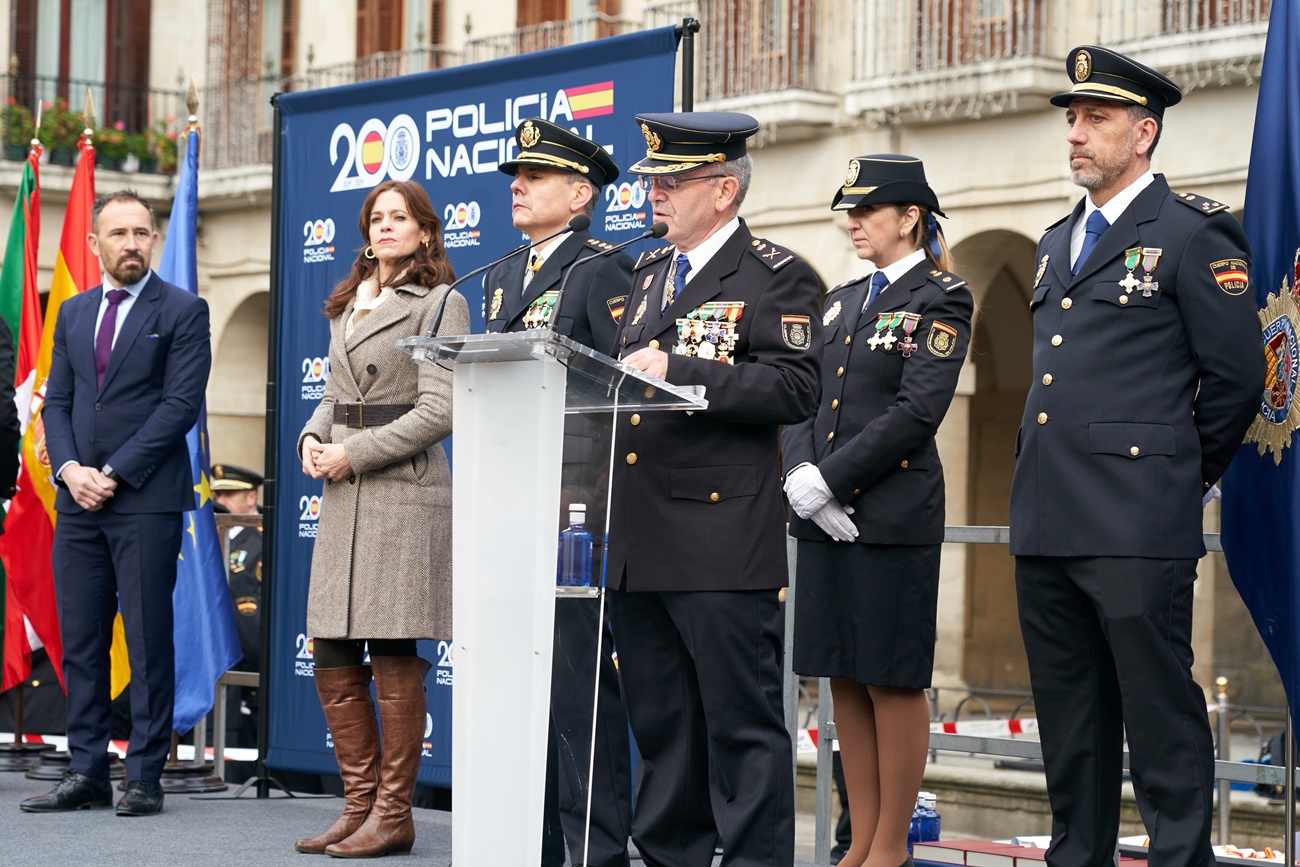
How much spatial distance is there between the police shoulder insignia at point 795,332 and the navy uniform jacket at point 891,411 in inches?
22.0

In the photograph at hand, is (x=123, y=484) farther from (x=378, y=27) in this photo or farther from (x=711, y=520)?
(x=378, y=27)

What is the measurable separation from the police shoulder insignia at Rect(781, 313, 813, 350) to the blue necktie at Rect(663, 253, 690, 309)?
Result: 266 mm

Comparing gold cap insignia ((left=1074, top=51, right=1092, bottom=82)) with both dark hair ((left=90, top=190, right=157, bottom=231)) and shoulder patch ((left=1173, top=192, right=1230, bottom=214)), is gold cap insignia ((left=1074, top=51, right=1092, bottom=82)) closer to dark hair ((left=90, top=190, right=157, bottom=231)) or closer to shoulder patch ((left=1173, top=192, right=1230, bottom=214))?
shoulder patch ((left=1173, top=192, right=1230, bottom=214))

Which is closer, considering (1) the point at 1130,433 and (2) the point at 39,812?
(1) the point at 1130,433

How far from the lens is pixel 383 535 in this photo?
5453 mm

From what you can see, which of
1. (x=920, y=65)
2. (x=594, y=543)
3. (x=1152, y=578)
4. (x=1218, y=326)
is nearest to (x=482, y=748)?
(x=594, y=543)

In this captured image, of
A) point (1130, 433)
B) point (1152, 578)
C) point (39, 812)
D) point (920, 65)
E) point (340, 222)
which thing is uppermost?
point (920, 65)

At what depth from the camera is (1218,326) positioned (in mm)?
4172

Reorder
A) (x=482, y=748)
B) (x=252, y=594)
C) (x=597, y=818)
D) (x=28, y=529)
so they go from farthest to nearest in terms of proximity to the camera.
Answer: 1. (x=252, y=594)
2. (x=28, y=529)
3. (x=597, y=818)
4. (x=482, y=748)

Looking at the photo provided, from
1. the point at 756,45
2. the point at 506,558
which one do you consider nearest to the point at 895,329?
the point at 506,558

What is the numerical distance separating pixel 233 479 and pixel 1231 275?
770cm

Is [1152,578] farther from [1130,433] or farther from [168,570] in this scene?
[168,570]

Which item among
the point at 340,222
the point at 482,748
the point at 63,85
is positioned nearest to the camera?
the point at 482,748

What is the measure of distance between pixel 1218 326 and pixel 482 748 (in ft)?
5.73
